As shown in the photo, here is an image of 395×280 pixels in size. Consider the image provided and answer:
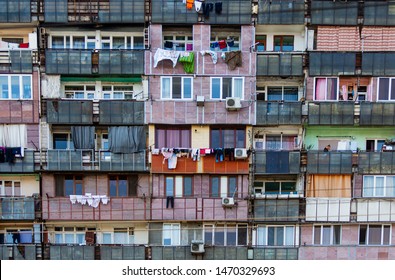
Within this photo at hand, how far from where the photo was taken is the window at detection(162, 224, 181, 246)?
1322cm

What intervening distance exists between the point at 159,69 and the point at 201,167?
142 inches

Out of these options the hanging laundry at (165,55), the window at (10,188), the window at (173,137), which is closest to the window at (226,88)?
the hanging laundry at (165,55)

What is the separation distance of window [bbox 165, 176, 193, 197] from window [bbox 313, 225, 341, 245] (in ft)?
15.3

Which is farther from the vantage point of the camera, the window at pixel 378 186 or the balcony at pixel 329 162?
the window at pixel 378 186

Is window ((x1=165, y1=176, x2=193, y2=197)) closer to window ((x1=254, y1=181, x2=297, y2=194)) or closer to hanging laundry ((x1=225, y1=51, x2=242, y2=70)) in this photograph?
window ((x1=254, y1=181, x2=297, y2=194))

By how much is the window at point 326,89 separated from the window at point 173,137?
458cm

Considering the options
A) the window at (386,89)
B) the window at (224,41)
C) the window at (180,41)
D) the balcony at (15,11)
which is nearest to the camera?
the balcony at (15,11)

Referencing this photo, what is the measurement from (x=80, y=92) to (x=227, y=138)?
543 cm

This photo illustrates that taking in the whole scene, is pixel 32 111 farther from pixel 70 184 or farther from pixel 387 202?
pixel 387 202

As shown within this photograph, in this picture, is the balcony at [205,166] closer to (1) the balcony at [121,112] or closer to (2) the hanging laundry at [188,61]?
(1) the balcony at [121,112]

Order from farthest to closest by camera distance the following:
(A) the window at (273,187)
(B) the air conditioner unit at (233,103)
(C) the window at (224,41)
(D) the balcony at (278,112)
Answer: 1. (A) the window at (273,187)
2. (C) the window at (224,41)
3. (D) the balcony at (278,112)
4. (B) the air conditioner unit at (233,103)

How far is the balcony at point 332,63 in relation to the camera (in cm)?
1264

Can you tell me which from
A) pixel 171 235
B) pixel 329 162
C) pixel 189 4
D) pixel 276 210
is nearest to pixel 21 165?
pixel 171 235

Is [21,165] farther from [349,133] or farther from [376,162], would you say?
[376,162]
